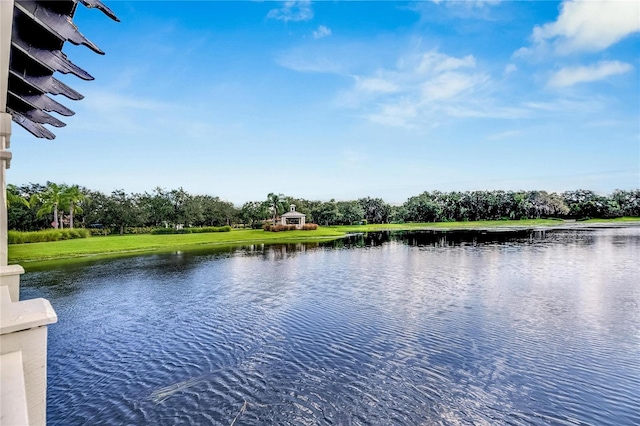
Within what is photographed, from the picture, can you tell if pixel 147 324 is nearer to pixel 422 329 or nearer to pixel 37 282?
pixel 422 329

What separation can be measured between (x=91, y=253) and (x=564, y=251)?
4964 cm

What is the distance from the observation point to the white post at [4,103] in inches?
90.1

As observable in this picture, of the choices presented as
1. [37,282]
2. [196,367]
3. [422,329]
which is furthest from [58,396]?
[37,282]

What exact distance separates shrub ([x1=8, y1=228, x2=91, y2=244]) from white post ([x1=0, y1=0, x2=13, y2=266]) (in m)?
48.9

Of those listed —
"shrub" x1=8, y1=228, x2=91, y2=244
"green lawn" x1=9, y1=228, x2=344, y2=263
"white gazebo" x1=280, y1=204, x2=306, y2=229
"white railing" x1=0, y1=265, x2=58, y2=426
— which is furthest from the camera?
"white gazebo" x1=280, y1=204, x2=306, y2=229

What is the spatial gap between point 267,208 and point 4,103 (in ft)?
256

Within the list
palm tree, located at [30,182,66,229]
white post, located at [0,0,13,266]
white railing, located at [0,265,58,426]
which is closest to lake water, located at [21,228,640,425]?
white post, located at [0,0,13,266]

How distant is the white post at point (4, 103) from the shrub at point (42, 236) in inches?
1925

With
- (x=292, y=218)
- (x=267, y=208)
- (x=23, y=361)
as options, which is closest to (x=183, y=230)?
(x=267, y=208)

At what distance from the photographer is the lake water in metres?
8.08

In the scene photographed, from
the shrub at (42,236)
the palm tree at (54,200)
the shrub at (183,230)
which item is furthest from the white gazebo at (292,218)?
the palm tree at (54,200)

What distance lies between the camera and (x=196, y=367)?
10344 mm

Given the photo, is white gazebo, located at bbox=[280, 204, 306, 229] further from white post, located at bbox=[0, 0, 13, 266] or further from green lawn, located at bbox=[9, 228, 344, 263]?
white post, located at bbox=[0, 0, 13, 266]

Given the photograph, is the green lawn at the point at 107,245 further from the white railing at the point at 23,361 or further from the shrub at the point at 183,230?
the white railing at the point at 23,361
